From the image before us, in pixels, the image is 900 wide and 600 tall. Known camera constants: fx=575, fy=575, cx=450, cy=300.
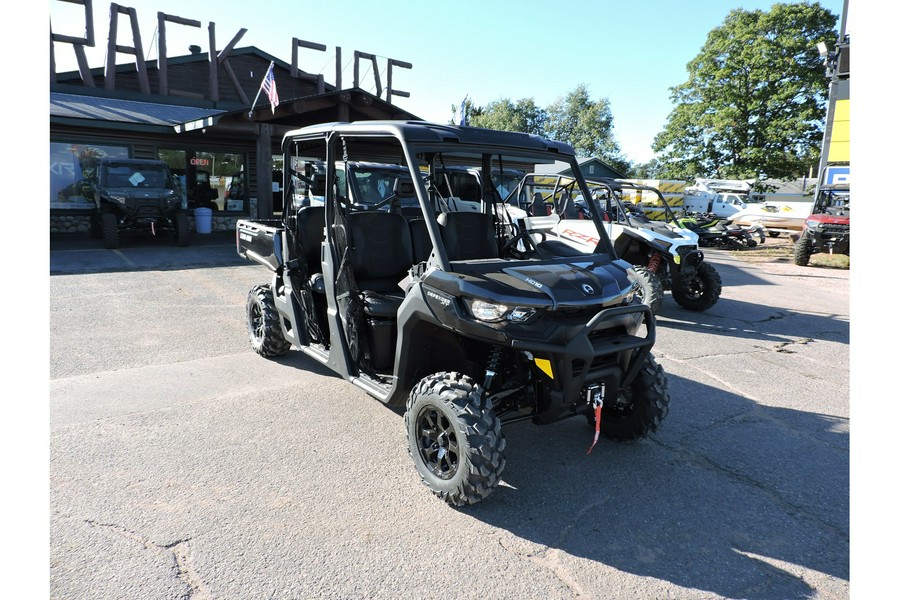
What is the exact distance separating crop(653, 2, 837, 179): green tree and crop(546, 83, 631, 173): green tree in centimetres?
2002

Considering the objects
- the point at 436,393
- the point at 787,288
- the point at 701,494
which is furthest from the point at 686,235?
the point at 436,393

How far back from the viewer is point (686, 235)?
8.94 metres

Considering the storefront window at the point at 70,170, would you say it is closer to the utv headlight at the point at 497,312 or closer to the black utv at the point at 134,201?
the black utv at the point at 134,201

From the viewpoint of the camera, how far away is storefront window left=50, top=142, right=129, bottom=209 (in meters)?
15.0

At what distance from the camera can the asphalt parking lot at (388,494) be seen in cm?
→ 266

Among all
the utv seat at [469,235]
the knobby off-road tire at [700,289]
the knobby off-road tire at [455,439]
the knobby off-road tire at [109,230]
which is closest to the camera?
the knobby off-road tire at [455,439]

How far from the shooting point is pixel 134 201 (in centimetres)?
1296

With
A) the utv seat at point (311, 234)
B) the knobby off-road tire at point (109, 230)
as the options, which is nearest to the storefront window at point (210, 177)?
the knobby off-road tire at point (109, 230)

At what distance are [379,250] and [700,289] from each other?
20.0 ft

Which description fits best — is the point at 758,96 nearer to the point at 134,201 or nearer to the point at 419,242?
the point at 134,201

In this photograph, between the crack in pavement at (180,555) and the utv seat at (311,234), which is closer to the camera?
the crack in pavement at (180,555)

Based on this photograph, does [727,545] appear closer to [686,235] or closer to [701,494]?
[701,494]

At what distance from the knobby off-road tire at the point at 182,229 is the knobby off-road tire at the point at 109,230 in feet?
4.11

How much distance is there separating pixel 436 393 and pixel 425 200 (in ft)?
3.67
